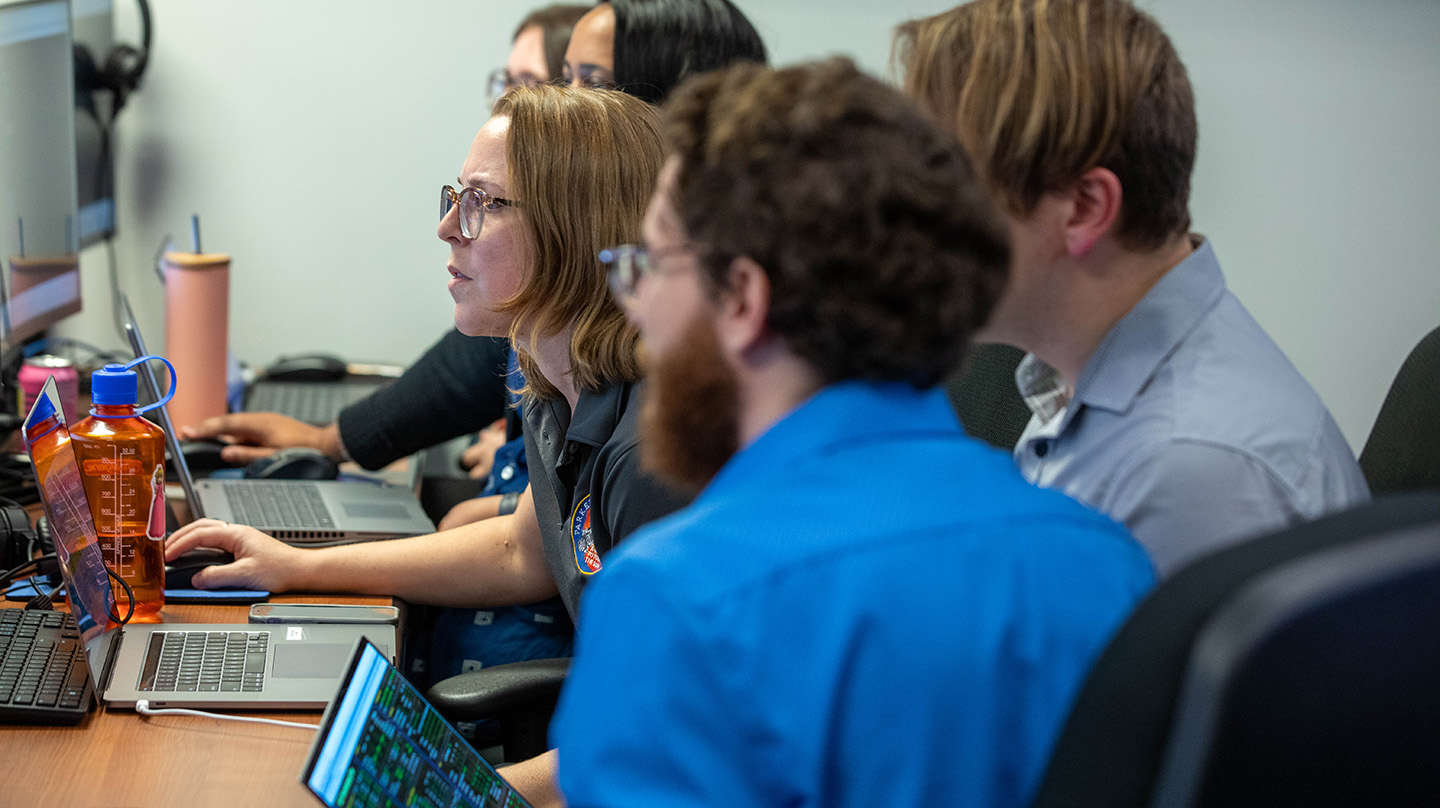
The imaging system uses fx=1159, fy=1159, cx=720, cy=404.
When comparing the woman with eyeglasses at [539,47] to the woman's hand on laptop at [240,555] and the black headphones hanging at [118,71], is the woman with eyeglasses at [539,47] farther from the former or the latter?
the woman's hand on laptop at [240,555]

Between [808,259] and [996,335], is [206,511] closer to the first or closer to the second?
[996,335]

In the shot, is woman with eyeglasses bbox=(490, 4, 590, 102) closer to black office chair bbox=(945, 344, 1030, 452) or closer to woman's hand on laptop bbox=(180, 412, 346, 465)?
woman's hand on laptop bbox=(180, 412, 346, 465)

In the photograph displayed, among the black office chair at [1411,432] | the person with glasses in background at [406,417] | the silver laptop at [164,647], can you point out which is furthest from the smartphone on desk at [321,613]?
the black office chair at [1411,432]

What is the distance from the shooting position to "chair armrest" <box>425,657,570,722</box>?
1.18 m

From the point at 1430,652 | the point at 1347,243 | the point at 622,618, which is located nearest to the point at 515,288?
the point at 622,618

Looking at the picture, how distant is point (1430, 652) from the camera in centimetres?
45

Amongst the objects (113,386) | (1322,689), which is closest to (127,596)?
(113,386)

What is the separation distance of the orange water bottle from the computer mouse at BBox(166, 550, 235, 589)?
0.09 m

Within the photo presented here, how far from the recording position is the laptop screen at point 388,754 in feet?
2.54

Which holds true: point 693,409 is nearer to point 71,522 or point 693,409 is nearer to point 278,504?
point 71,522

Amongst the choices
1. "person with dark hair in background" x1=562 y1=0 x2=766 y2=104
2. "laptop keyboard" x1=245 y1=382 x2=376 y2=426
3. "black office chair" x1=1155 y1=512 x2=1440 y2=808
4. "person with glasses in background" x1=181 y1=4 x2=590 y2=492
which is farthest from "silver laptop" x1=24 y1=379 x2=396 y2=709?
"person with dark hair in background" x1=562 y1=0 x2=766 y2=104

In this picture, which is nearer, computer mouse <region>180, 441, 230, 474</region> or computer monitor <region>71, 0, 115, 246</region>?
computer mouse <region>180, 441, 230, 474</region>

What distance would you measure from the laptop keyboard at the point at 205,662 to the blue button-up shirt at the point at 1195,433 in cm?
72

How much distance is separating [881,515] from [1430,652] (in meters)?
0.22
